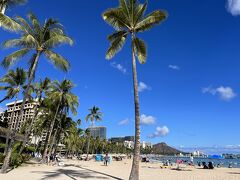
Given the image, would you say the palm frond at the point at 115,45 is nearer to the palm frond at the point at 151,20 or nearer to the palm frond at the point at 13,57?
the palm frond at the point at 151,20

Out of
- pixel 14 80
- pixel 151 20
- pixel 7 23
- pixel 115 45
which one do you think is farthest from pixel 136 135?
pixel 14 80

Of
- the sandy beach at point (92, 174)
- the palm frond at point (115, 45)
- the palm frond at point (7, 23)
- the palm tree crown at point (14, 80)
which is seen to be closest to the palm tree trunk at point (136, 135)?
the palm frond at point (115, 45)

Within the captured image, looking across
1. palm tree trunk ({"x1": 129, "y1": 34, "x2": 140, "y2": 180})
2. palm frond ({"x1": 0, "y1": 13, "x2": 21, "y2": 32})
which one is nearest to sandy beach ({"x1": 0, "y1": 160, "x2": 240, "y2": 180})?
palm tree trunk ({"x1": 129, "y1": 34, "x2": 140, "y2": 180})

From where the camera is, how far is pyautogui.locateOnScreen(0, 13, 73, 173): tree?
21.9 metres

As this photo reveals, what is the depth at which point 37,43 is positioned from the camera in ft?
73.2

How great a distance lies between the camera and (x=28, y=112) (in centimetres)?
15200

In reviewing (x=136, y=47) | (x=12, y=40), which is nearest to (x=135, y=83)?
(x=136, y=47)

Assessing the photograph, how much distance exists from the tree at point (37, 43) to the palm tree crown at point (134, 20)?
4850 mm

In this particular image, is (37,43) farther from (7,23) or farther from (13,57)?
(7,23)

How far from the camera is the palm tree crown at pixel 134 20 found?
61.1 ft

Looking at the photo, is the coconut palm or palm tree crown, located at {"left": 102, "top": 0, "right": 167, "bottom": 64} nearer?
the coconut palm

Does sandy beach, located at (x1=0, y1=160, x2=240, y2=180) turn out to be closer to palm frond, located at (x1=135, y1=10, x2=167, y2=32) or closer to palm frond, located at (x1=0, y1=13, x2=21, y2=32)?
palm frond, located at (x1=0, y1=13, x2=21, y2=32)

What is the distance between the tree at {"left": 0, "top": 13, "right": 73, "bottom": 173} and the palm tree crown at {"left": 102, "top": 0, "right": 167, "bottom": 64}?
15.9 ft

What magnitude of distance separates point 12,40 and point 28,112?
13780 centimetres
